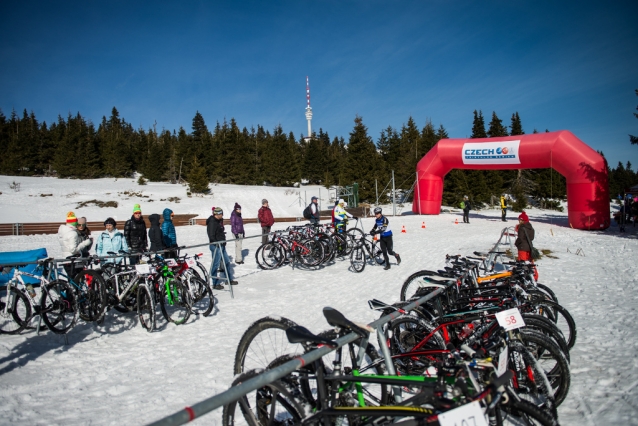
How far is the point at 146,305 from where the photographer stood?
630cm

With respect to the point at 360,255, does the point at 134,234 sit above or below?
above

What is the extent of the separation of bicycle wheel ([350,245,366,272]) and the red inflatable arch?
1418 cm

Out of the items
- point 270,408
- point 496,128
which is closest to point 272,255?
point 270,408

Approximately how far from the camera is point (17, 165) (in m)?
52.6

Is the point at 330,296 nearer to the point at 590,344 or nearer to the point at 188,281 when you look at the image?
the point at 188,281

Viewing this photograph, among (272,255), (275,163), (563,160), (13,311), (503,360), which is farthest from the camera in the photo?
(275,163)

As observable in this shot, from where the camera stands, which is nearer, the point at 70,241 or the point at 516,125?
the point at 70,241

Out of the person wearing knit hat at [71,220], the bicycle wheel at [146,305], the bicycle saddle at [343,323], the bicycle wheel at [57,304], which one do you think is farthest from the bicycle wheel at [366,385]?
the person wearing knit hat at [71,220]

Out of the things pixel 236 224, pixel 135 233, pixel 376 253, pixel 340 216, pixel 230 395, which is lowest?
pixel 376 253

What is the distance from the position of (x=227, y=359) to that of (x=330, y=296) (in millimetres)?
3594

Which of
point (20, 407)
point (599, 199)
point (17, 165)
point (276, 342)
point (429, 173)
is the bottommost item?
point (20, 407)

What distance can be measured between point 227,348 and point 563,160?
19.7 metres

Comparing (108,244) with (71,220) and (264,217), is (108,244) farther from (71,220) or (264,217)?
(264,217)

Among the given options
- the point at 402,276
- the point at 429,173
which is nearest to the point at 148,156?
the point at 429,173
